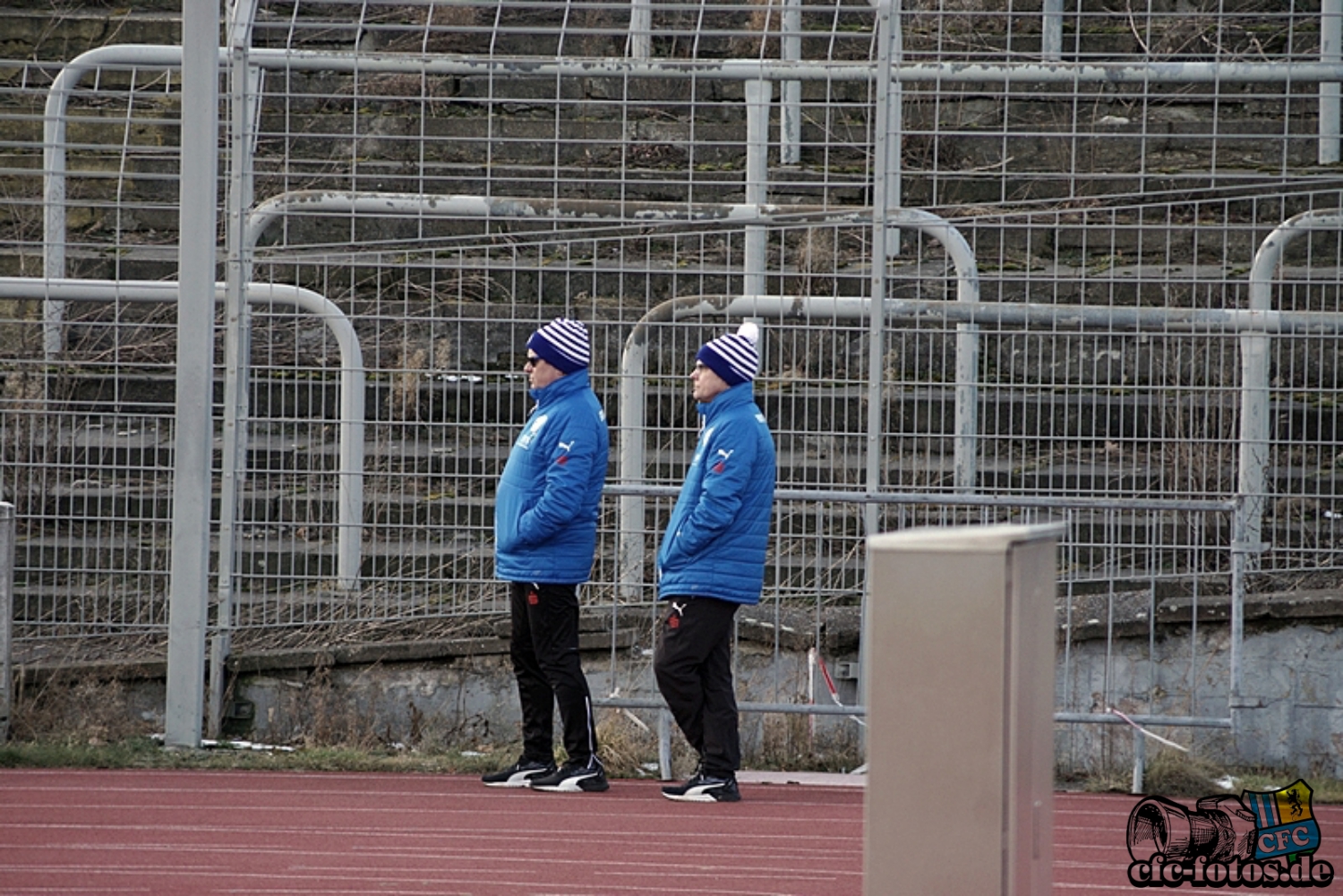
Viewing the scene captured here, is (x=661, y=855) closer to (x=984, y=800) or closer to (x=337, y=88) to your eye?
(x=984, y=800)

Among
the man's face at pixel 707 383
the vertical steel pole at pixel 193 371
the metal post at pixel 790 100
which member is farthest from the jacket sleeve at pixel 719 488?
the metal post at pixel 790 100

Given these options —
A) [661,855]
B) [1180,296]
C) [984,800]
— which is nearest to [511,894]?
[661,855]

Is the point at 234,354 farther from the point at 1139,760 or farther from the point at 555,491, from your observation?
the point at 1139,760

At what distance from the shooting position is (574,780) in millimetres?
7488

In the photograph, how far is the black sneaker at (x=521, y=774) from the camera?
7.55m

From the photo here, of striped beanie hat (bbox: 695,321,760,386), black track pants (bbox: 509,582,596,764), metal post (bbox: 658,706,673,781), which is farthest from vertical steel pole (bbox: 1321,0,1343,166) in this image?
black track pants (bbox: 509,582,596,764)

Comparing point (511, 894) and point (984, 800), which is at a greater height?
point (984, 800)

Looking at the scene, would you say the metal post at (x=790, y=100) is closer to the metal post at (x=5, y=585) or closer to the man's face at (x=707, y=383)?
the man's face at (x=707, y=383)

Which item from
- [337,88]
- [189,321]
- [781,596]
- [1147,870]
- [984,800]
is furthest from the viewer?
[337,88]

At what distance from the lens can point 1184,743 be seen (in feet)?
26.8

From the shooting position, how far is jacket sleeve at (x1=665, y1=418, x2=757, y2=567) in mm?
7188

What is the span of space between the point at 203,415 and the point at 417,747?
6.24ft

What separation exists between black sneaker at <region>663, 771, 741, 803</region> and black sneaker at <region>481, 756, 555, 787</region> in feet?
1.88

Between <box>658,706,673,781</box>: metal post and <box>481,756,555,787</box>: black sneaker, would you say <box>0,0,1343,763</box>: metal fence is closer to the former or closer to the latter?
<box>658,706,673,781</box>: metal post
